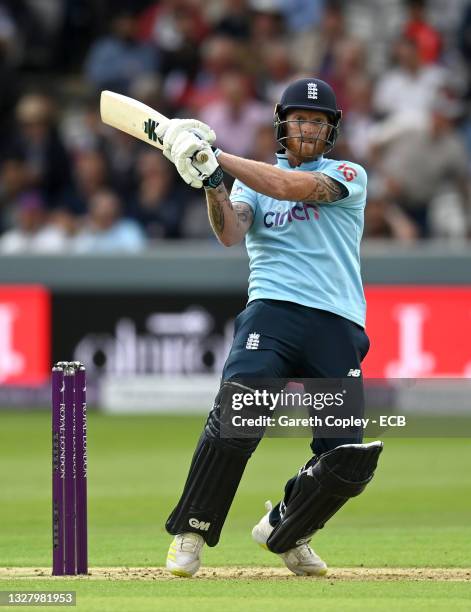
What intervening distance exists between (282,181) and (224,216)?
280 millimetres

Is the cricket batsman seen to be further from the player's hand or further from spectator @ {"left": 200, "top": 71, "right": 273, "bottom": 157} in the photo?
spectator @ {"left": 200, "top": 71, "right": 273, "bottom": 157}

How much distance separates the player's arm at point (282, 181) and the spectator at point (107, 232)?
26.3 feet

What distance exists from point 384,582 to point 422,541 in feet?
4.95

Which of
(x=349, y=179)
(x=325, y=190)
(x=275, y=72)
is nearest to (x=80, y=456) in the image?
(x=325, y=190)

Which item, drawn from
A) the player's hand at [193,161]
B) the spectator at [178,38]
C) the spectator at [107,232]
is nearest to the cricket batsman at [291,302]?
the player's hand at [193,161]

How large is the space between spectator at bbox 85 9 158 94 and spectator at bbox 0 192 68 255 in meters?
1.91

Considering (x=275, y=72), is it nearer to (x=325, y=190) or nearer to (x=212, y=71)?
(x=212, y=71)

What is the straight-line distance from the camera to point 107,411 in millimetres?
13836

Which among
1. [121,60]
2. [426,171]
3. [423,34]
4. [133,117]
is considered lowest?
[133,117]

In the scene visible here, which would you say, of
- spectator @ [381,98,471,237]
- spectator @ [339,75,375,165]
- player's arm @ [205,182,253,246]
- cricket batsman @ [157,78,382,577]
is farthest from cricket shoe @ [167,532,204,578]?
spectator @ [339,75,375,165]

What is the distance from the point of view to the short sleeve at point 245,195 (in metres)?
6.40

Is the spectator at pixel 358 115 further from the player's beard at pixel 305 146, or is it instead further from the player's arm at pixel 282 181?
the player's arm at pixel 282 181

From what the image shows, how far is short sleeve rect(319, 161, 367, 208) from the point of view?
6.29 m

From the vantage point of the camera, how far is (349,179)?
631cm
